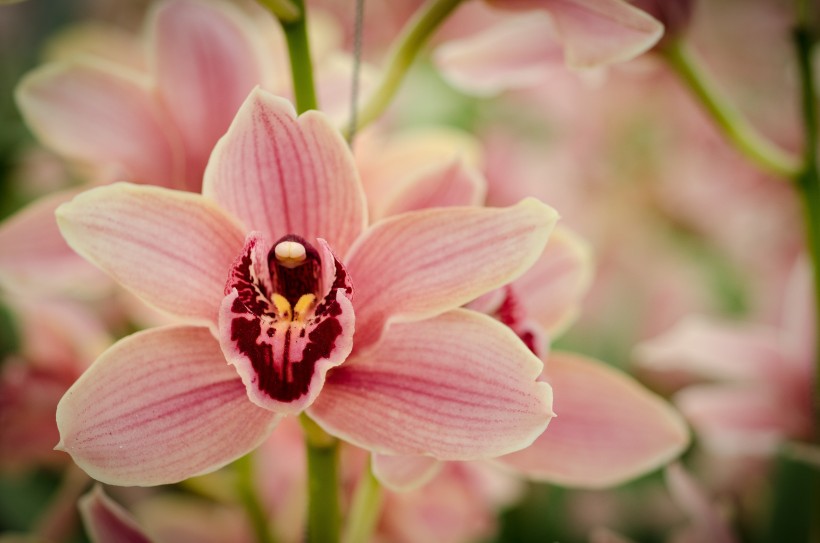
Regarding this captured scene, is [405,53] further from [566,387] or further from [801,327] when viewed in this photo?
[801,327]

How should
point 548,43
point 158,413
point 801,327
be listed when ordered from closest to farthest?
point 158,413 < point 548,43 < point 801,327

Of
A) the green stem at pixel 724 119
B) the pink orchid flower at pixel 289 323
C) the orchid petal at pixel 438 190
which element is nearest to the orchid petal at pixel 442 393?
the pink orchid flower at pixel 289 323

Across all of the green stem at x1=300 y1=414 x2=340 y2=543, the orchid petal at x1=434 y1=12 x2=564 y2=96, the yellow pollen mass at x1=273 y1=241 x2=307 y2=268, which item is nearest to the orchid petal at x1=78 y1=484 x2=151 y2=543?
the green stem at x1=300 y1=414 x2=340 y2=543

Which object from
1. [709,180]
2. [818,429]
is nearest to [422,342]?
[818,429]

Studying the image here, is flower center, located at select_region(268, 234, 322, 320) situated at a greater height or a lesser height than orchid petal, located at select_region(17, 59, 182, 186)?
greater

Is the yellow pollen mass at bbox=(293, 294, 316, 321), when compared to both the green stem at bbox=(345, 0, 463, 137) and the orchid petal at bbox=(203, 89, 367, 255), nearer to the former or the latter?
the orchid petal at bbox=(203, 89, 367, 255)

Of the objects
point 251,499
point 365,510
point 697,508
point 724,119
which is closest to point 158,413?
point 365,510
